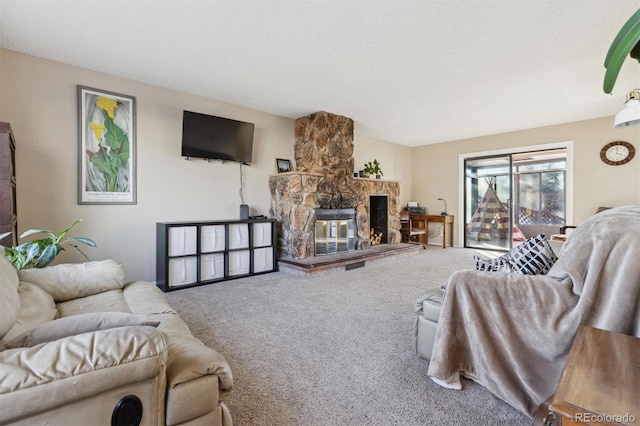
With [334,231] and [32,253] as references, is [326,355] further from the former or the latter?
[334,231]

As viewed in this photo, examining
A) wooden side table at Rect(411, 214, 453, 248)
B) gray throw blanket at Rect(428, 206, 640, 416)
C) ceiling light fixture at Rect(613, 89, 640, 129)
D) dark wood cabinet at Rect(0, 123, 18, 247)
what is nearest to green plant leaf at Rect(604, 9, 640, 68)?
gray throw blanket at Rect(428, 206, 640, 416)

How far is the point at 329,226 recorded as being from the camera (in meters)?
4.81

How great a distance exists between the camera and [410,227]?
21.9 feet

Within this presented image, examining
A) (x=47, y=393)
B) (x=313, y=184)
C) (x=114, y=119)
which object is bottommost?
(x=47, y=393)

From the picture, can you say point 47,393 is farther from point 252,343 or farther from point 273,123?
point 273,123

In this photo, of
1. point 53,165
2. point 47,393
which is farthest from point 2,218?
point 47,393

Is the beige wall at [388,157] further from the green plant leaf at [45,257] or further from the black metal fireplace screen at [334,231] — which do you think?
the green plant leaf at [45,257]

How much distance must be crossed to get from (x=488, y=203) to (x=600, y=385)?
250 inches

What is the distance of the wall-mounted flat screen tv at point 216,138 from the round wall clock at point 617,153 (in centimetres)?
573

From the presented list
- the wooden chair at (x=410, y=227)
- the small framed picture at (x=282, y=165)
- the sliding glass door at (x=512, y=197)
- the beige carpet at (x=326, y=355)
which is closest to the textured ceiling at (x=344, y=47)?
the small framed picture at (x=282, y=165)

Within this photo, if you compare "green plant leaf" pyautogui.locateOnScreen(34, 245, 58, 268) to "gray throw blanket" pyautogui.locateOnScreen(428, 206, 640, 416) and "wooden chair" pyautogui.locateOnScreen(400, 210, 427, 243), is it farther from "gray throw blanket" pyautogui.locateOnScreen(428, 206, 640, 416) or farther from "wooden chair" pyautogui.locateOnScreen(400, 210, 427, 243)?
"wooden chair" pyautogui.locateOnScreen(400, 210, 427, 243)

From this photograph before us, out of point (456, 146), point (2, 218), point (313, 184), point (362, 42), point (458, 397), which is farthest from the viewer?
point (456, 146)

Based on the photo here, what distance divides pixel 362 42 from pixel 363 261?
10.0 ft

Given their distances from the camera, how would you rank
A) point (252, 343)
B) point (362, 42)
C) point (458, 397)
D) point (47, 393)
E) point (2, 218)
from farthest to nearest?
point (362, 42) < point (2, 218) < point (252, 343) < point (458, 397) < point (47, 393)
